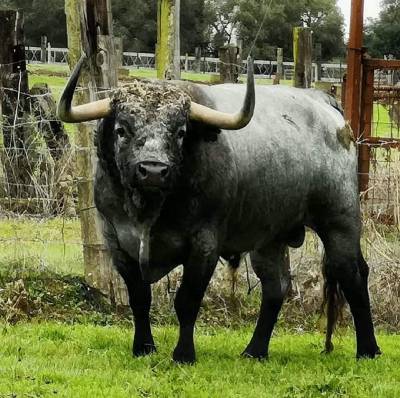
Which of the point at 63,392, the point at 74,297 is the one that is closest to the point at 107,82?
the point at 74,297

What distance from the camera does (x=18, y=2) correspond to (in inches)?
2378

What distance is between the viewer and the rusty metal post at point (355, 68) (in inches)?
632

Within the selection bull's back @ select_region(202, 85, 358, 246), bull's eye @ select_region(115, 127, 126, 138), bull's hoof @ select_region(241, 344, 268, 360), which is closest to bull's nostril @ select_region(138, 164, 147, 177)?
bull's eye @ select_region(115, 127, 126, 138)

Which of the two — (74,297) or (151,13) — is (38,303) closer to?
(74,297)

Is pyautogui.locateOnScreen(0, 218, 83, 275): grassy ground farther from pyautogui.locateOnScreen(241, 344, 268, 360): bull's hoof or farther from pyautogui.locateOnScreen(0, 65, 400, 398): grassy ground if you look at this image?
pyautogui.locateOnScreen(241, 344, 268, 360): bull's hoof

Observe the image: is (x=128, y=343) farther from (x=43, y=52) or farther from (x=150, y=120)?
(x=43, y=52)

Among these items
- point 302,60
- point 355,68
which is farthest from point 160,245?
point 355,68

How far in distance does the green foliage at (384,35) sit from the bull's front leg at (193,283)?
5332 centimetres

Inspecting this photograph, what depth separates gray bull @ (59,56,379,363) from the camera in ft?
25.1

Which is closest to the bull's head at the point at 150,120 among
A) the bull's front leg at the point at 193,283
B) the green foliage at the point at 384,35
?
the bull's front leg at the point at 193,283

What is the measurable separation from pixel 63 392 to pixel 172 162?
1737 millimetres

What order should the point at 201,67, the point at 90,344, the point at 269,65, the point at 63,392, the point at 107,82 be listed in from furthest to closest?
the point at 201,67, the point at 269,65, the point at 107,82, the point at 90,344, the point at 63,392

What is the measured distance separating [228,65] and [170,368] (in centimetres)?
1056

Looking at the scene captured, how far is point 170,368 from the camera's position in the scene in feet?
26.0
